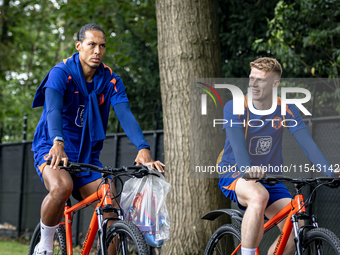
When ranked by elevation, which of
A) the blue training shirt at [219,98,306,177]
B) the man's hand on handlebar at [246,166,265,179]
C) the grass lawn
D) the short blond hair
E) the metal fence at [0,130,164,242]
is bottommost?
the grass lawn

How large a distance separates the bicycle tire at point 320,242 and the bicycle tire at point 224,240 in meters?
0.64

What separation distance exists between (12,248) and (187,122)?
17.2 feet

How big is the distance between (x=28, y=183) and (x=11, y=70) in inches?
403

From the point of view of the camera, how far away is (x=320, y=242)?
3174 millimetres

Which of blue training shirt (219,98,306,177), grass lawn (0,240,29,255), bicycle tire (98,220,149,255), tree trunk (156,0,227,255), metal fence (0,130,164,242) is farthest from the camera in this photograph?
metal fence (0,130,164,242)

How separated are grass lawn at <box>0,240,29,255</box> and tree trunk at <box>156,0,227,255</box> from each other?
3.98 metres

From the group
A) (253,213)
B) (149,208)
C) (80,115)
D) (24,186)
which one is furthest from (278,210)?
(24,186)

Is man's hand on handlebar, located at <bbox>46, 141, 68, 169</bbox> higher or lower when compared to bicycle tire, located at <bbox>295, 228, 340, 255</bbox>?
higher

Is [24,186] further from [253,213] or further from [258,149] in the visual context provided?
[253,213]

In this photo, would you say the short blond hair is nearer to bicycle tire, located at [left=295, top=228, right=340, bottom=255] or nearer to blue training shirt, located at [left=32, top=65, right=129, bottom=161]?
blue training shirt, located at [left=32, top=65, right=129, bottom=161]

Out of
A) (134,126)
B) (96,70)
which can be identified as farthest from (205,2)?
(134,126)

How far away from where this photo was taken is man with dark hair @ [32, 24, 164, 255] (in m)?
3.45

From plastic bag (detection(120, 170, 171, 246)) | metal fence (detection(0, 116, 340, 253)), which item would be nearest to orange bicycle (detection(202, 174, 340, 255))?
plastic bag (detection(120, 170, 171, 246))

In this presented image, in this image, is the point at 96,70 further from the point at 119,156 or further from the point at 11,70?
the point at 11,70
